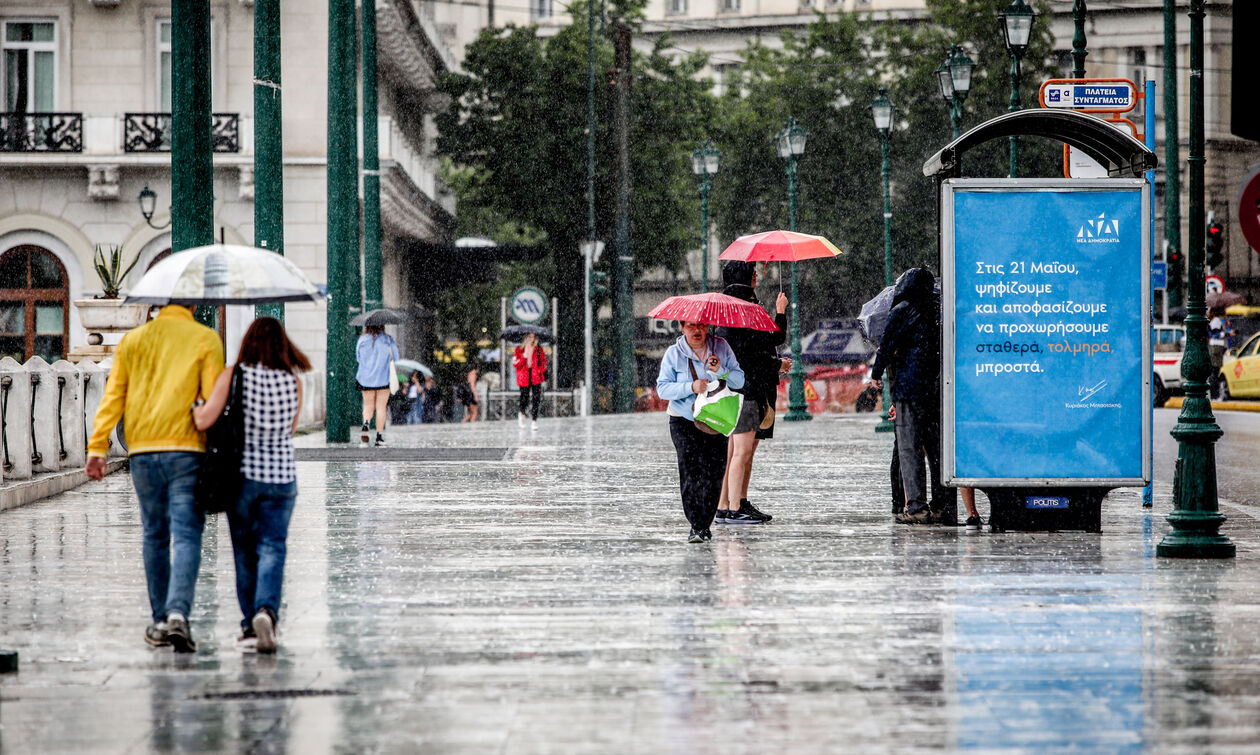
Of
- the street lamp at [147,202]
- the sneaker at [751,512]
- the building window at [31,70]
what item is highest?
the building window at [31,70]

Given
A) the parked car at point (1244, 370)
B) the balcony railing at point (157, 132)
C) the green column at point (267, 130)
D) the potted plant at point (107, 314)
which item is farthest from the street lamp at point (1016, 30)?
the parked car at point (1244, 370)

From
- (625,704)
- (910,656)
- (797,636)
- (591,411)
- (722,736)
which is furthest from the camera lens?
(591,411)

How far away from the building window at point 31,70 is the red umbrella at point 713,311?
29.0 metres

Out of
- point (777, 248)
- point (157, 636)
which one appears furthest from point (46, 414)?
point (157, 636)

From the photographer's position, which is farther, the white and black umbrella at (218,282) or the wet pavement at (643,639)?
the white and black umbrella at (218,282)

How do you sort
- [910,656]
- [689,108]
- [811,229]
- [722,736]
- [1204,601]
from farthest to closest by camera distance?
[811,229]
[689,108]
[1204,601]
[910,656]
[722,736]

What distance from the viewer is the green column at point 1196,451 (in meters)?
11.2

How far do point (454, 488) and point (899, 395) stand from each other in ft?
17.4

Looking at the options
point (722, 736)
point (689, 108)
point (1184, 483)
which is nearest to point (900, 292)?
point (1184, 483)

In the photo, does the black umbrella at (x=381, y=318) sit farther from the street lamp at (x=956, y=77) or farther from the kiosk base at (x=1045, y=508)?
the kiosk base at (x=1045, y=508)

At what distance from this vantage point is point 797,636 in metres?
8.23

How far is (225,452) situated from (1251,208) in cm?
548

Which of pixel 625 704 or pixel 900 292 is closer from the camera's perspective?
pixel 625 704

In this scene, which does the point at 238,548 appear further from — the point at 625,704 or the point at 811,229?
the point at 811,229
